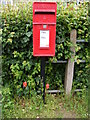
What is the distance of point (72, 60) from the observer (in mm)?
3480

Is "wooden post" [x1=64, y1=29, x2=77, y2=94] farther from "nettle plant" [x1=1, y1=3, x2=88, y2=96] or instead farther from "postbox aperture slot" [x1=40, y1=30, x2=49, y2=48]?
"postbox aperture slot" [x1=40, y1=30, x2=49, y2=48]

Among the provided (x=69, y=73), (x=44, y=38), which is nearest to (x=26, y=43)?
(x=44, y=38)

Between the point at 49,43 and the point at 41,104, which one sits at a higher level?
→ the point at 49,43

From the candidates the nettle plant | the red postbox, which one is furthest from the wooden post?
the red postbox

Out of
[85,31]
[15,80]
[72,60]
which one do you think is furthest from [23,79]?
[85,31]

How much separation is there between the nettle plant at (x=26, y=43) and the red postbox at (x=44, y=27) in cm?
40

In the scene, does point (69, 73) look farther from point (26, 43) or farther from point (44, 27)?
point (44, 27)

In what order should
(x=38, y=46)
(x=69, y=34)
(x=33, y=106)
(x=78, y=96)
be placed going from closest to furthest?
(x=38, y=46) → (x=33, y=106) → (x=69, y=34) → (x=78, y=96)

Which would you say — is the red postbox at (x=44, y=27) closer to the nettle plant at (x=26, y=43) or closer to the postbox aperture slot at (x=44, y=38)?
the postbox aperture slot at (x=44, y=38)

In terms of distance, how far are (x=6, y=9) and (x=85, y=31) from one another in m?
1.80

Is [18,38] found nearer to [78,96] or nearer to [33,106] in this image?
[33,106]

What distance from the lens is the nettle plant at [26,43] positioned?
3.28 meters

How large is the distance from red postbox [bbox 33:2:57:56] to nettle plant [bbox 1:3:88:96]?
40cm

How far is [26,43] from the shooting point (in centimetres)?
340
